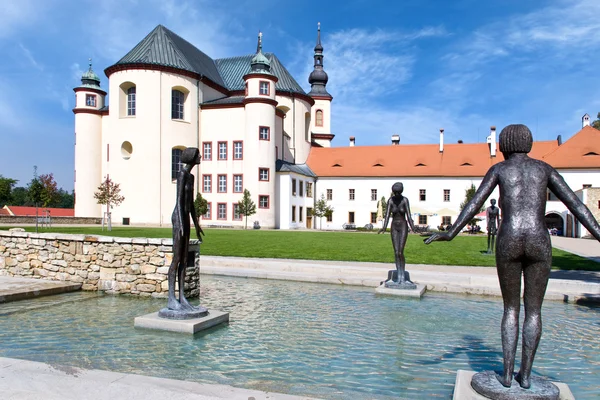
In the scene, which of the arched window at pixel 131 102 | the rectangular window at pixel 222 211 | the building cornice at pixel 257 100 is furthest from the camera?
the rectangular window at pixel 222 211

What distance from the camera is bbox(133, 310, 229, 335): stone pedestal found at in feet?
21.9

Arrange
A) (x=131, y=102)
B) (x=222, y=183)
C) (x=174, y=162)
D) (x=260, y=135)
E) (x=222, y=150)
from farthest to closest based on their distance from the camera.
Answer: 1. (x=222, y=150)
2. (x=222, y=183)
3. (x=260, y=135)
4. (x=131, y=102)
5. (x=174, y=162)

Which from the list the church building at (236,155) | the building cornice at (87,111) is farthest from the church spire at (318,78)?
the building cornice at (87,111)

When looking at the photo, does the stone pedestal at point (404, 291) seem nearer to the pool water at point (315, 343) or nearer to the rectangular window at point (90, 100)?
the pool water at point (315, 343)

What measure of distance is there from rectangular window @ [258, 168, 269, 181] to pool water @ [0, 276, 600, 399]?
133 ft

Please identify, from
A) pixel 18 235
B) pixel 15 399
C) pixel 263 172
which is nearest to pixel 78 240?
pixel 18 235

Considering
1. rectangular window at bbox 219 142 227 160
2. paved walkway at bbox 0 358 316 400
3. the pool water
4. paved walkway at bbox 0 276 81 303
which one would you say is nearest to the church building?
rectangular window at bbox 219 142 227 160

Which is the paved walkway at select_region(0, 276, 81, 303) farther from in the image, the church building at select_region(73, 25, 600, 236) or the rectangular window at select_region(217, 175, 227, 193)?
the rectangular window at select_region(217, 175, 227, 193)

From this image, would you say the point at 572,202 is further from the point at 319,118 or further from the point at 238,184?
the point at 319,118

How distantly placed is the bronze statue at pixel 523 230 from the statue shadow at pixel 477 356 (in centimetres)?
145

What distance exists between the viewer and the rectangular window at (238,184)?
1989 inches

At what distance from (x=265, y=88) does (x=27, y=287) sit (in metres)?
43.2

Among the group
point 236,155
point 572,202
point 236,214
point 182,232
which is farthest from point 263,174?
point 572,202

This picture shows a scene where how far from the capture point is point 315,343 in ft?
20.8
